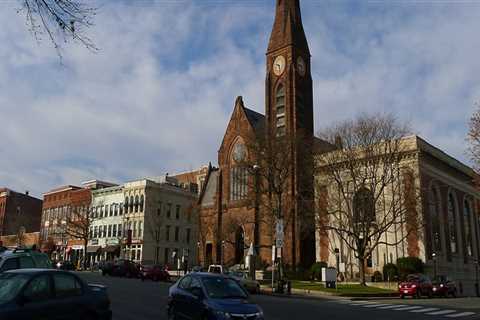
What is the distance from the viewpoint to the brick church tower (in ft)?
188

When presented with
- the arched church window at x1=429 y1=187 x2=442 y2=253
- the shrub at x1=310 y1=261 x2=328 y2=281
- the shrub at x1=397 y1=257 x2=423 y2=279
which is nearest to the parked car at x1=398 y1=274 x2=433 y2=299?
the shrub at x1=397 y1=257 x2=423 y2=279

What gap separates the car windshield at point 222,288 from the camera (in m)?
11.7

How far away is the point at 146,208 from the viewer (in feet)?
234

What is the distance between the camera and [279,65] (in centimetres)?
6419

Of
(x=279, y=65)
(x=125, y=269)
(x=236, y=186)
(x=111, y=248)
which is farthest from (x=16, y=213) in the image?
(x=279, y=65)

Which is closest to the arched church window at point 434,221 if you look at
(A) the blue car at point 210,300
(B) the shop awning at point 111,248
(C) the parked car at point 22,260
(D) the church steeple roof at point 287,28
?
(D) the church steeple roof at point 287,28

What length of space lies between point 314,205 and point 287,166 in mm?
4501

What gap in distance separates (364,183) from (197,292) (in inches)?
1251

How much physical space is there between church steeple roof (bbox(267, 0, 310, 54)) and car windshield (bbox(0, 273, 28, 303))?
189 ft

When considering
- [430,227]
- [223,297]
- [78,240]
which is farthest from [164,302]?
[78,240]

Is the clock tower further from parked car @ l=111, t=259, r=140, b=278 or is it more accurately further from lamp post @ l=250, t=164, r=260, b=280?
parked car @ l=111, t=259, r=140, b=278

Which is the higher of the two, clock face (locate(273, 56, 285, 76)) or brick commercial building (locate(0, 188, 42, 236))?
clock face (locate(273, 56, 285, 76))

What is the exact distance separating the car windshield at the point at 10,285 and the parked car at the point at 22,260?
626 cm

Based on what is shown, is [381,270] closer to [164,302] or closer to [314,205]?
[314,205]
